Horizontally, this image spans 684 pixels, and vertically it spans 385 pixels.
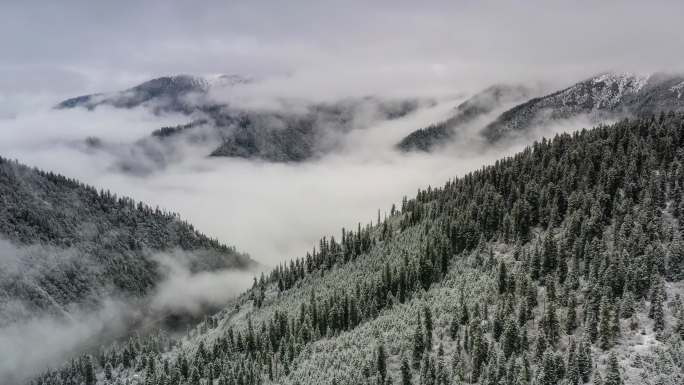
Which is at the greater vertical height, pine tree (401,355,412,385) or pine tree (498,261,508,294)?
pine tree (498,261,508,294)

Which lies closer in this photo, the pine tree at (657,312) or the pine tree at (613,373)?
the pine tree at (613,373)

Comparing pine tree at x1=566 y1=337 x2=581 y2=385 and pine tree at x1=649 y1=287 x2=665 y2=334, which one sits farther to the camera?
pine tree at x1=649 y1=287 x2=665 y2=334

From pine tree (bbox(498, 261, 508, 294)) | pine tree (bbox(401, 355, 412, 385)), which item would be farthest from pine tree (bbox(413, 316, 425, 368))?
pine tree (bbox(498, 261, 508, 294))

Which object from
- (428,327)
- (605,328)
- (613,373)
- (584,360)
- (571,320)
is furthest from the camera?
(428,327)

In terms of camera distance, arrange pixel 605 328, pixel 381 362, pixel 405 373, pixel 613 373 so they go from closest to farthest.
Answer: pixel 613 373, pixel 605 328, pixel 405 373, pixel 381 362

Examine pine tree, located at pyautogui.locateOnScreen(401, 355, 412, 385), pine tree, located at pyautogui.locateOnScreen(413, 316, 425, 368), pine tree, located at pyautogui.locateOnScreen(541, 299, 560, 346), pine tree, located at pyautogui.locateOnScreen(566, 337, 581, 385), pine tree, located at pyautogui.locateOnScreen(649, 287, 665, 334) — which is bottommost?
pine tree, located at pyautogui.locateOnScreen(401, 355, 412, 385)

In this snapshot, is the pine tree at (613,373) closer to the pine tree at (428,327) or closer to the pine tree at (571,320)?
the pine tree at (571,320)

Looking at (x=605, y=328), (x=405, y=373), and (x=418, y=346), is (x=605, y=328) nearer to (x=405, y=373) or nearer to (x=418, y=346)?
(x=418, y=346)

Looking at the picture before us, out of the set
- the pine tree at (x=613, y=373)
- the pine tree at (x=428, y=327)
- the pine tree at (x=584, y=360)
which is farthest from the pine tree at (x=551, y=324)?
the pine tree at (x=428, y=327)

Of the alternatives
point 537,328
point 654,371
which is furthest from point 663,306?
point 537,328

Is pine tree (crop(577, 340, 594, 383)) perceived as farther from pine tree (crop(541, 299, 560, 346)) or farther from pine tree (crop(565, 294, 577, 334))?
pine tree (crop(541, 299, 560, 346))

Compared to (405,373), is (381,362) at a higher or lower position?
higher

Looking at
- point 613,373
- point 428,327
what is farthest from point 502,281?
point 613,373

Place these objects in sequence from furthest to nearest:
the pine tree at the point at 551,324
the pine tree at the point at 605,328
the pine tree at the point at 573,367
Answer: the pine tree at the point at 551,324, the pine tree at the point at 605,328, the pine tree at the point at 573,367
